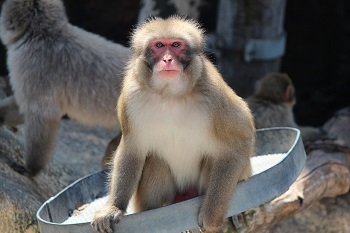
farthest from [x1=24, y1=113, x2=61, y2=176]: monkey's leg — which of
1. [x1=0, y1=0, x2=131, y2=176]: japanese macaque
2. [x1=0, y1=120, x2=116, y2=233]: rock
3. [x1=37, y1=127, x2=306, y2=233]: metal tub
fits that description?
[x1=37, y1=127, x2=306, y2=233]: metal tub

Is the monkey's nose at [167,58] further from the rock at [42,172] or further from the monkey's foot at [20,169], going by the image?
the monkey's foot at [20,169]

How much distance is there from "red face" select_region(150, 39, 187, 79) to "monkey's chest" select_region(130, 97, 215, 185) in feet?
0.75

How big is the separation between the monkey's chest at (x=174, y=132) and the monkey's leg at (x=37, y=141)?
1.91 m

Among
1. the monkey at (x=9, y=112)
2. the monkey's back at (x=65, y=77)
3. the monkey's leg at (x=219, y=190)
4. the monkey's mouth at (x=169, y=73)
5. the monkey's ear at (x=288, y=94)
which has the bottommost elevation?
the monkey's ear at (x=288, y=94)

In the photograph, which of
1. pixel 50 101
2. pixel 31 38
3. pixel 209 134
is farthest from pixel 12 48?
pixel 209 134

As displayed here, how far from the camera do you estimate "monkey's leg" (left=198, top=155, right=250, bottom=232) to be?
358 cm

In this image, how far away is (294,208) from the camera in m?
4.96

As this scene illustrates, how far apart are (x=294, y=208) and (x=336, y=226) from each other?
2.78 ft

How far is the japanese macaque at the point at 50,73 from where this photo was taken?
552cm

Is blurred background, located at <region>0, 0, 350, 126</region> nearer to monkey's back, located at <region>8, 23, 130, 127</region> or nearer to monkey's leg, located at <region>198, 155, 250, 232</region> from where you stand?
monkey's back, located at <region>8, 23, 130, 127</region>

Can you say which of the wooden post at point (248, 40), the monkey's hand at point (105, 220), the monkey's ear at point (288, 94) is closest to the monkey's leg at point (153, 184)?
the monkey's hand at point (105, 220)

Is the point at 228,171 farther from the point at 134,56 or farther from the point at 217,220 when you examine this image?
A: the point at 134,56

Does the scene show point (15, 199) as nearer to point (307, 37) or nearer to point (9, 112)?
point (9, 112)

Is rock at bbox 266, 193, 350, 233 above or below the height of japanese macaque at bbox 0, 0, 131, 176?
below
